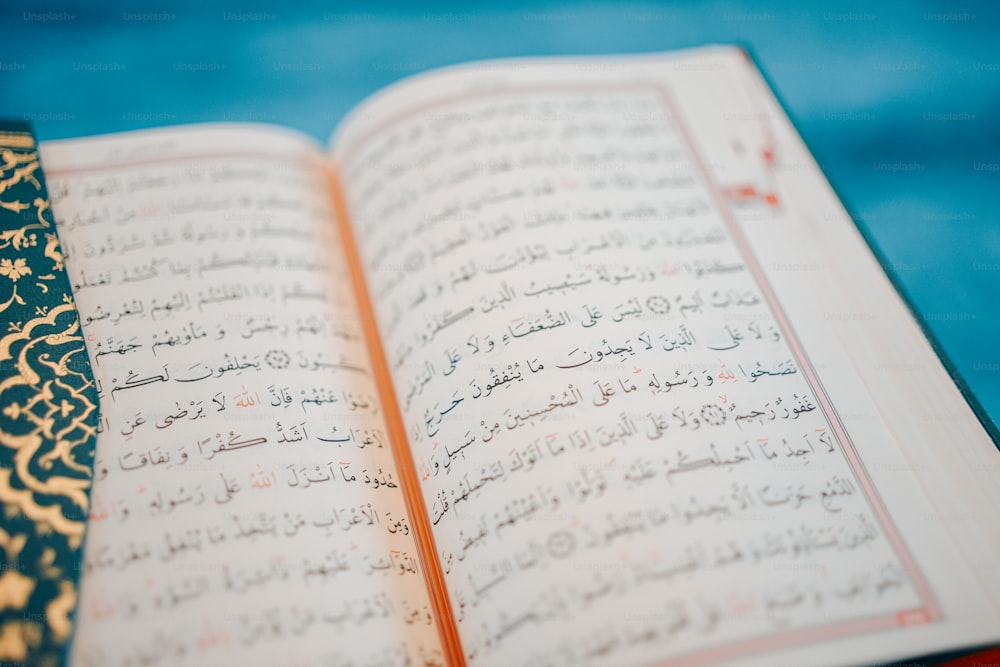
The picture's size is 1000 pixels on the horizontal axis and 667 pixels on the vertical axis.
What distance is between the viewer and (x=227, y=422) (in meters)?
0.88

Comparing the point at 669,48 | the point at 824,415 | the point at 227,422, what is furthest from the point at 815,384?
the point at 669,48

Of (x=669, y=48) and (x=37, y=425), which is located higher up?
(x=669, y=48)

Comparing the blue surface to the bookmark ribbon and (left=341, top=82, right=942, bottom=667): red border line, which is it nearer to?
(left=341, top=82, right=942, bottom=667): red border line

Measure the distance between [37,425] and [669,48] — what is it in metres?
1.28

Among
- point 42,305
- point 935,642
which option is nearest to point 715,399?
point 935,642

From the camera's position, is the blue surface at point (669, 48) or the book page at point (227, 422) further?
the blue surface at point (669, 48)

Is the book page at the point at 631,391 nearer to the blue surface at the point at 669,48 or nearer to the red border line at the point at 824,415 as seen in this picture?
the red border line at the point at 824,415

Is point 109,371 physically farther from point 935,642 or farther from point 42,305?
point 935,642

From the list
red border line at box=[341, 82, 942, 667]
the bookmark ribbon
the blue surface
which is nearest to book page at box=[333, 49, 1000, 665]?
red border line at box=[341, 82, 942, 667]

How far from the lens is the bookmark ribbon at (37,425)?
721 mm

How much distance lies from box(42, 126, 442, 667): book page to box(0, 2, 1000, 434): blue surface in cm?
32

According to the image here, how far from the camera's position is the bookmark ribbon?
0.72m

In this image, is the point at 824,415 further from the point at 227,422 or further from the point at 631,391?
the point at 227,422

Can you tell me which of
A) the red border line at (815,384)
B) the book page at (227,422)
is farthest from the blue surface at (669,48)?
the book page at (227,422)
